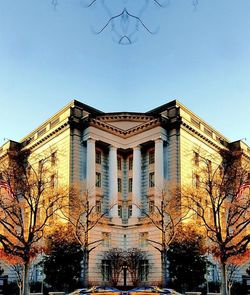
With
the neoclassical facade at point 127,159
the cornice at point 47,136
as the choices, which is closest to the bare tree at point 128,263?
the neoclassical facade at point 127,159

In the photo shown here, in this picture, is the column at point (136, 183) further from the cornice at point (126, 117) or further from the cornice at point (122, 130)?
the cornice at point (126, 117)

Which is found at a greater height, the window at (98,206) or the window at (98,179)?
the window at (98,179)

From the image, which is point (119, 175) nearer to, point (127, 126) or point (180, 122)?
point (127, 126)

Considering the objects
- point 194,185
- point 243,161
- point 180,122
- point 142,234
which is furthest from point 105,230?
point 243,161

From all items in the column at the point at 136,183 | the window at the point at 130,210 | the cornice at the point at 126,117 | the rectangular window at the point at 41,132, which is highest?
the cornice at the point at 126,117

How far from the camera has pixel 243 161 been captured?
60.0 meters

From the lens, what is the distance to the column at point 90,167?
47219 mm

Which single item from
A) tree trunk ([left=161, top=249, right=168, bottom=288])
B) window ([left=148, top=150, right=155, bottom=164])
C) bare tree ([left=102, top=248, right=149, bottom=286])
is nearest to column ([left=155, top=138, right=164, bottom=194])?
window ([left=148, top=150, right=155, bottom=164])

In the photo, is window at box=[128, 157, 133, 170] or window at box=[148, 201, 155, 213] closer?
window at box=[148, 201, 155, 213]

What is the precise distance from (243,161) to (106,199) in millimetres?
21178

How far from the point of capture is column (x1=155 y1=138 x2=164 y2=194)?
47.6 meters

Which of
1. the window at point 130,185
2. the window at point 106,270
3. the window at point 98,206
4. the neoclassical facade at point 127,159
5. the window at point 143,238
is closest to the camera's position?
the window at point 106,270

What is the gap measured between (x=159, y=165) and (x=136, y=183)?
3241 mm

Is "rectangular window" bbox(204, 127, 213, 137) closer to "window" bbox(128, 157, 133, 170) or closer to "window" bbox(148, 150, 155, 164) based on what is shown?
"window" bbox(148, 150, 155, 164)
